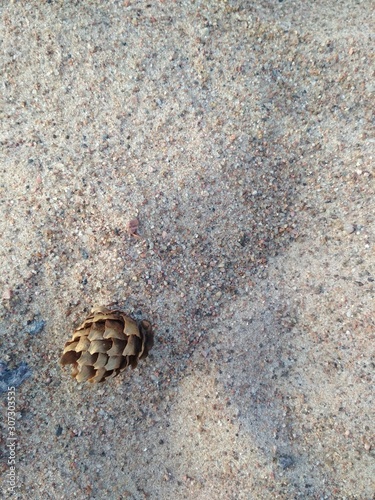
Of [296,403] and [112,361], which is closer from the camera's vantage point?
[112,361]

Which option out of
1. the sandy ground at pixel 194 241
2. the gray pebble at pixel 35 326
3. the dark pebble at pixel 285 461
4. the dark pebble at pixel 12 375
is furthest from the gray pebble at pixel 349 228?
the dark pebble at pixel 12 375

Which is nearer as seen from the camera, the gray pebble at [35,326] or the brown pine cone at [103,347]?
the brown pine cone at [103,347]

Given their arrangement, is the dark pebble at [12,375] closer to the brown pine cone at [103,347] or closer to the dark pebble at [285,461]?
the brown pine cone at [103,347]

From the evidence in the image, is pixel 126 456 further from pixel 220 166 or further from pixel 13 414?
pixel 220 166

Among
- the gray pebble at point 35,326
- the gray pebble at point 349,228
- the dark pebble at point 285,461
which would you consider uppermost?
the gray pebble at point 349,228

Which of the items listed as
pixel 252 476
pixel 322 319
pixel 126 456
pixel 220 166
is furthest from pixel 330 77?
→ pixel 126 456

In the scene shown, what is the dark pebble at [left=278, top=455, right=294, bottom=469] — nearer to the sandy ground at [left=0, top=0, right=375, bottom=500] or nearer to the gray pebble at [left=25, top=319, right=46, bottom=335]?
the sandy ground at [left=0, top=0, right=375, bottom=500]
